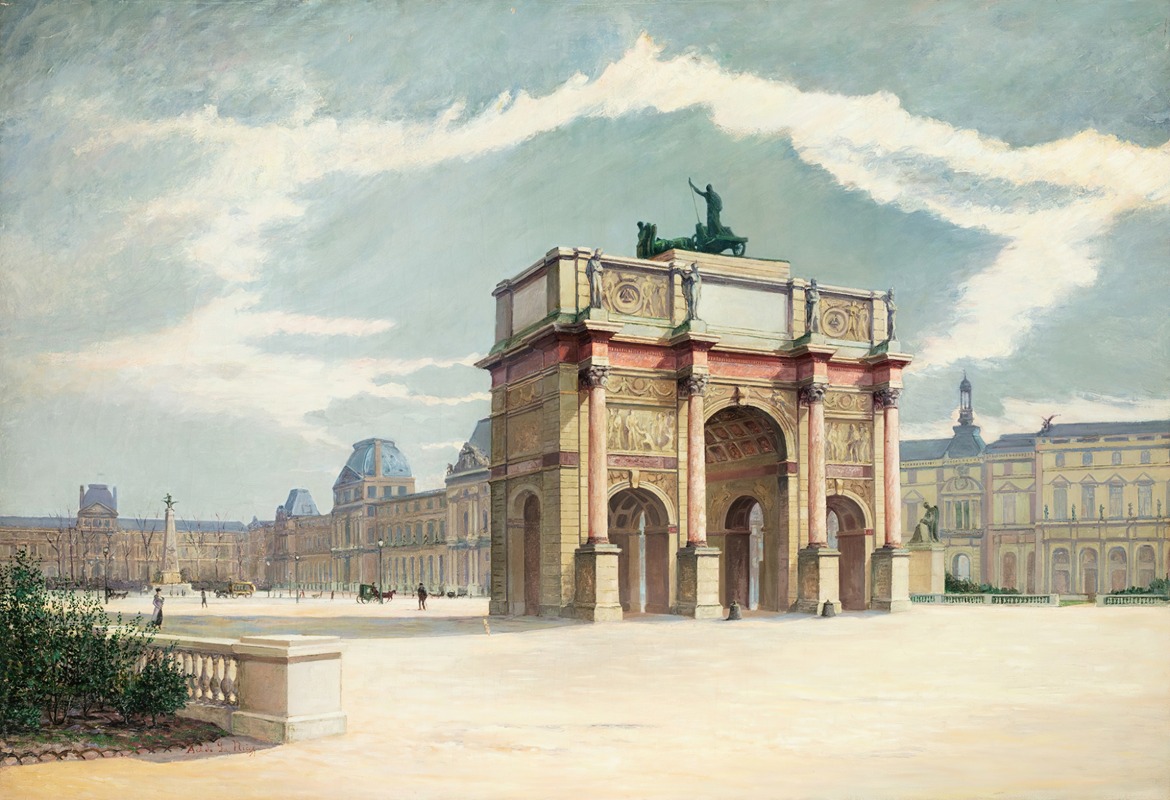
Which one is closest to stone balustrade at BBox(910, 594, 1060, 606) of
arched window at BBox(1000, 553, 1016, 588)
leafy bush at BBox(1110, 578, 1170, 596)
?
leafy bush at BBox(1110, 578, 1170, 596)

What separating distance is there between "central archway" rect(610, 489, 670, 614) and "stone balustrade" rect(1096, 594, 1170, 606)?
14718mm

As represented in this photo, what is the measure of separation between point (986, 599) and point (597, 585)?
1620cm

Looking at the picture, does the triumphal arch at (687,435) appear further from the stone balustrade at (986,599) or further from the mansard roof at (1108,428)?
the mansard roof at (1108,428)

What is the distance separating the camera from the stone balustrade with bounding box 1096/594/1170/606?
109 feet

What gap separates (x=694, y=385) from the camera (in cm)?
2988

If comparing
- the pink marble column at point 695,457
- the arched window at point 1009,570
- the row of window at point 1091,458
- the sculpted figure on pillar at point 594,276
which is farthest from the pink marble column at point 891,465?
the arched window at point 1009,570

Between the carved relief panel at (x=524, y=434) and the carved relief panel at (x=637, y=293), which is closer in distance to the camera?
the carved relief panel at (x=637, y=293)

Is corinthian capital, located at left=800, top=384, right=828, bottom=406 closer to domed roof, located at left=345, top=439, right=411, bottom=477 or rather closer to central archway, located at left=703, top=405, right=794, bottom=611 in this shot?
central archway, located at left=703, top=405, right=794, bottom=611

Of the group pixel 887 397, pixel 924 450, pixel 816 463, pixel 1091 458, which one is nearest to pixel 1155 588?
pixel 1091 458

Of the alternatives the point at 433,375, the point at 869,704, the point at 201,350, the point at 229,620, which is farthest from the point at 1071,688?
the point at 229,620

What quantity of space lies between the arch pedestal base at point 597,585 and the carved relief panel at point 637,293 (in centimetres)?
644

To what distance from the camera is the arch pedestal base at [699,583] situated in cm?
2880

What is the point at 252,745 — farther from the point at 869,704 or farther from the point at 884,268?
the point at 884,268

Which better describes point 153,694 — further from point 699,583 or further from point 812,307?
point 812,307
